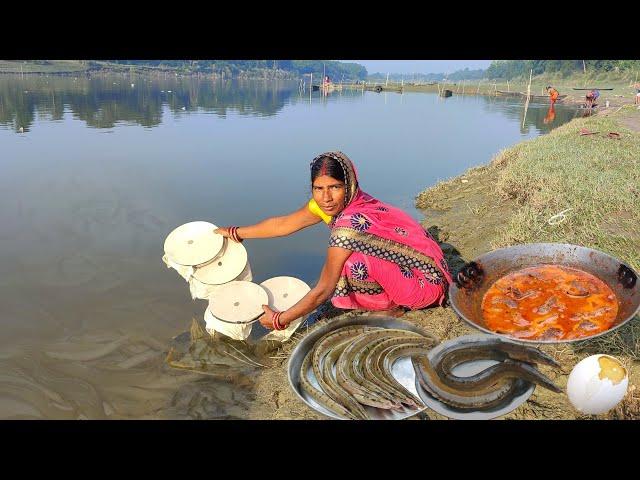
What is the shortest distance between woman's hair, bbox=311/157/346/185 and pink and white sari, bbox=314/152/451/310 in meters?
0.03

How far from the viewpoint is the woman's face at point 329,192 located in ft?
9.73

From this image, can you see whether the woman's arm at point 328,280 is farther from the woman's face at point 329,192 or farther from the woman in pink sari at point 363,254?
the woman's face at point 329,192

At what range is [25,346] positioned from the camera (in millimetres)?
3781

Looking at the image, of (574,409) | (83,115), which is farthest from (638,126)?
(83,115)

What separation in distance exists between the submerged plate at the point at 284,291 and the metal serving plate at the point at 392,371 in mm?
460

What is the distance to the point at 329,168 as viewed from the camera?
2.91m

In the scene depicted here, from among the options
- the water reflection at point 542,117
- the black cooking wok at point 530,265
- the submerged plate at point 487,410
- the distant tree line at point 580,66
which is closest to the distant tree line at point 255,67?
the distant tree line at point 580,66

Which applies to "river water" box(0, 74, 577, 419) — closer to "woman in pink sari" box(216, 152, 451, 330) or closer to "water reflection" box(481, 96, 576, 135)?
"woman in pink sari" box(216, 152, 451, 330)

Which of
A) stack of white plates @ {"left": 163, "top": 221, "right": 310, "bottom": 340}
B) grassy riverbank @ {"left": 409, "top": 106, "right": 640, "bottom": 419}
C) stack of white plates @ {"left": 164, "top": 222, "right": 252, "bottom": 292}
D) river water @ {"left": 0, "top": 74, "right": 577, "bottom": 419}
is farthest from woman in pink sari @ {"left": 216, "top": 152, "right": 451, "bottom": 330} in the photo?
river water @ {"left": 0, "top": 74, "right": 577, "bottom": 419}

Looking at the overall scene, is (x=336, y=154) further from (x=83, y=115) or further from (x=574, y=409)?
(x=83, y=115)

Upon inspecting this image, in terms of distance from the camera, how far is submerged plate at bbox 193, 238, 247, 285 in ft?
12.1

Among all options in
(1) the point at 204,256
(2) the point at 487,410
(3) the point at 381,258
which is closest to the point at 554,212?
(3) the point at 381,258

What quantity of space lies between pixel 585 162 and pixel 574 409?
622 centimetres

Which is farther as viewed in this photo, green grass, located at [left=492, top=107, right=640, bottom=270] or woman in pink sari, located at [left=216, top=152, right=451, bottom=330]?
green grass, located at [left=492, top=107, right=640, bottom=270]
